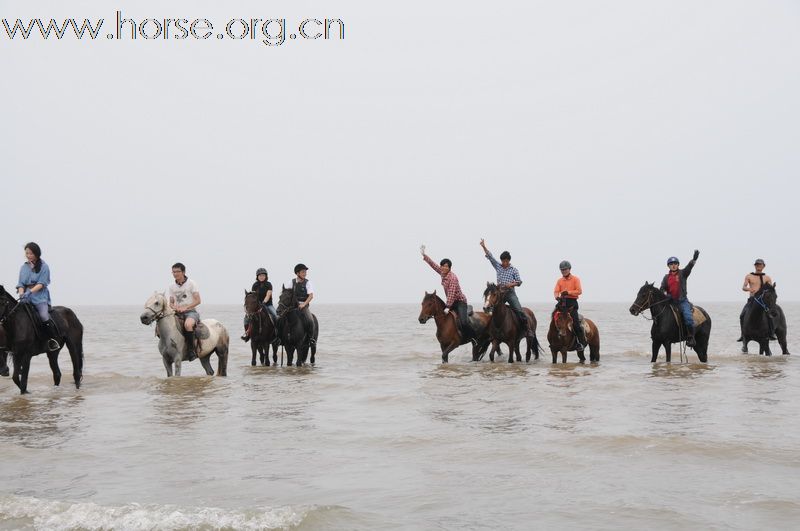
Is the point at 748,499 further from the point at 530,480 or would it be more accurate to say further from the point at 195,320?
the point at 195,320

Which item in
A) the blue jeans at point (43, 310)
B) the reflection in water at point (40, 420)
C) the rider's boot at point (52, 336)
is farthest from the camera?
the rider's boot at point (52, 336)

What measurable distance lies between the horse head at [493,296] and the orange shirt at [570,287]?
122cm

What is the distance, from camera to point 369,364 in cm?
2091

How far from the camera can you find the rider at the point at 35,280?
12.4 metres

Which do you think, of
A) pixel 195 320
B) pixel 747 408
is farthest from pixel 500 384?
pixel 195 320

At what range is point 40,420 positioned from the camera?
34.0 ft

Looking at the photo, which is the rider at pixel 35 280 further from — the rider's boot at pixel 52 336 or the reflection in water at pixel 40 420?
the reflection in water at pixel 40 420

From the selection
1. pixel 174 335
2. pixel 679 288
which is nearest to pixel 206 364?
pixel 174 335

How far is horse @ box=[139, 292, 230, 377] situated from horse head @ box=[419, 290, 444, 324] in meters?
4.85

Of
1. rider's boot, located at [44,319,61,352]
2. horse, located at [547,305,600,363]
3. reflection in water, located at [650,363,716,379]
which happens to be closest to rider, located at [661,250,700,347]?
reflection in water, located at [650,363,716,379]

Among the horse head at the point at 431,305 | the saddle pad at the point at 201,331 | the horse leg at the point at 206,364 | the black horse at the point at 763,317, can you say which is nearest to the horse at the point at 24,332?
the saddle pad at the point at 201,331

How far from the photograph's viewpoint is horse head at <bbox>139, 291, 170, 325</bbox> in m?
13.4

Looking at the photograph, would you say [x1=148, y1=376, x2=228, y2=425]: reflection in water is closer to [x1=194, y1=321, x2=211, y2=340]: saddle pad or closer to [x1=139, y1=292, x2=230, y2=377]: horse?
[x1=139, y1=292, x2=230, y2=377]: horse

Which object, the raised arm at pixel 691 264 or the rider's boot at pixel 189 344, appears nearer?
the rider's boot at pixel 189 344
